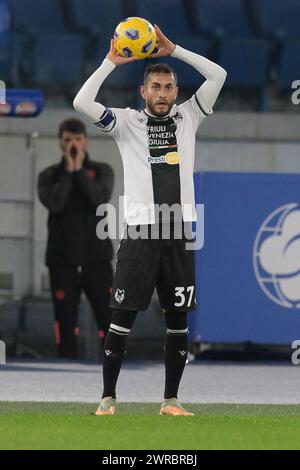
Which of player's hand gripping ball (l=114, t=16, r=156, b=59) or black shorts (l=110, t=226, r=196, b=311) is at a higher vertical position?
player's hand gripping ball (l=114, t=16, r=156, b=59)

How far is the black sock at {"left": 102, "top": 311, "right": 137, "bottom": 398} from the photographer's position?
949cm

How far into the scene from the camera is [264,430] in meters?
8.64

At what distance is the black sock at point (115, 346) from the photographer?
949 centimetres

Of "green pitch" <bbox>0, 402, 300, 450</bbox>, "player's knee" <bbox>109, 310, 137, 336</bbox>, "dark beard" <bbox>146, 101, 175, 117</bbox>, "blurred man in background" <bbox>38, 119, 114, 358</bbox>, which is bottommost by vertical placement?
"green pitch" <bbox>0, 402, 300, 450</bbox>

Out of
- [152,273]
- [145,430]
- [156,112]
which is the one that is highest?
[156,112]

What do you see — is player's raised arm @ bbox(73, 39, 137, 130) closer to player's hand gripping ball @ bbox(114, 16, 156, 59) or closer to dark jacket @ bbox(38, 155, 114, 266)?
player's hand gripping ball @ bbox(114, 16, 156, 59)

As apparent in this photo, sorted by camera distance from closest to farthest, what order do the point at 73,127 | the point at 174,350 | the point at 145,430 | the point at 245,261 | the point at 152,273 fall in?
the point at 145,430, the point at 152,273, the point at 174,350, the point at 245,261, the point at 73,127

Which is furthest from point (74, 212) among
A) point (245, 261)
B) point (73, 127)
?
point (245, 261)

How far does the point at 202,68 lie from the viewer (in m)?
9.70

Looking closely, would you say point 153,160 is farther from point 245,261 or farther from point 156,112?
point 245,261

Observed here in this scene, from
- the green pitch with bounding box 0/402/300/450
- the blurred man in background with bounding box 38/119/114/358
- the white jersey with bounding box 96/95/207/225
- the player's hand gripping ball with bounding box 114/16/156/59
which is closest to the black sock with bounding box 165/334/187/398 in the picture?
the green pitch with bounding box 0/402/300/450

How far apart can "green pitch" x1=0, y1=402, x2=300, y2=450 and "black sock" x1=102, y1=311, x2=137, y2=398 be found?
0.21m

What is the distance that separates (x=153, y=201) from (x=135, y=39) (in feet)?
3.14
